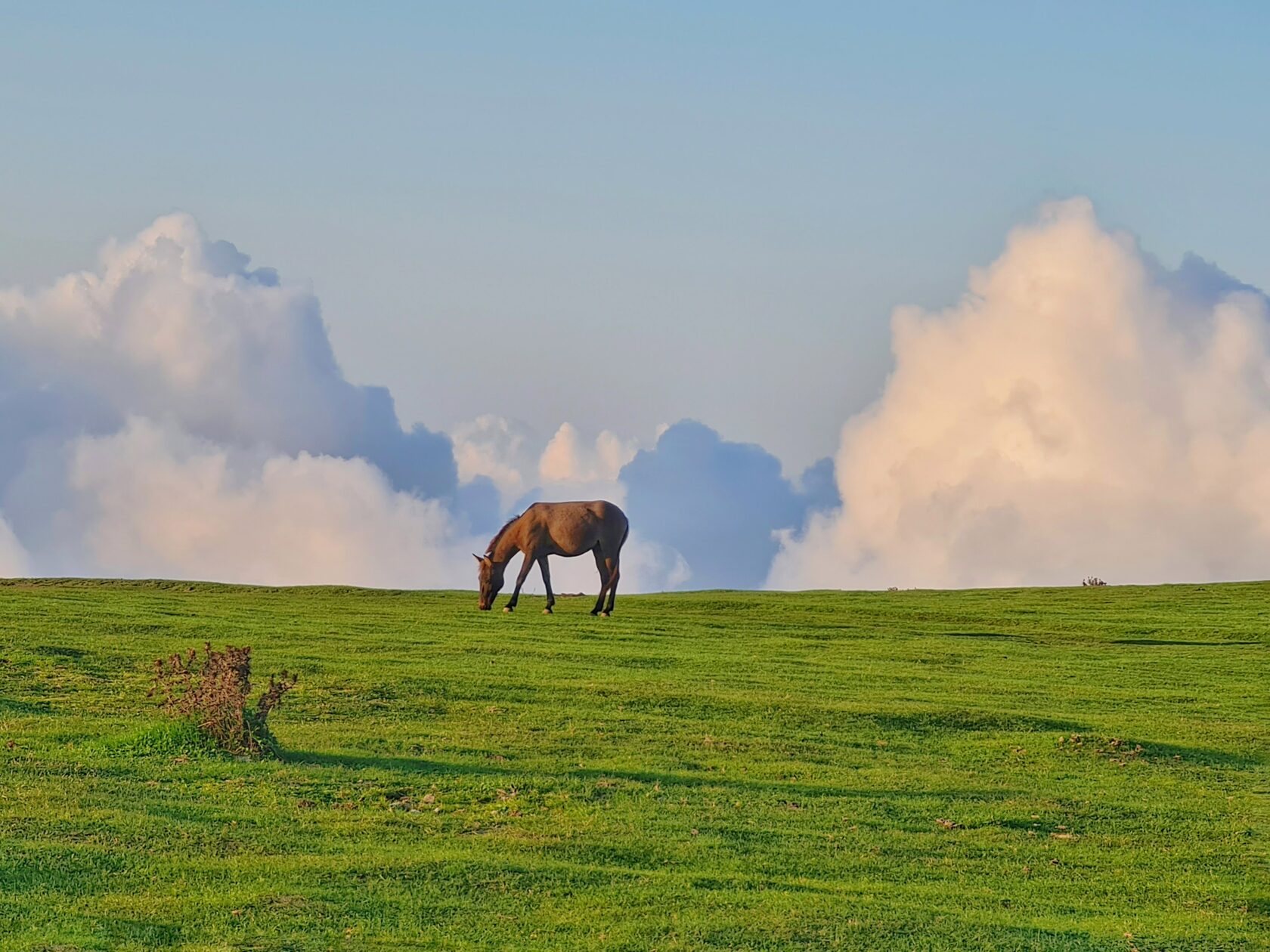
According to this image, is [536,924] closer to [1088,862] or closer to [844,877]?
[844,877]

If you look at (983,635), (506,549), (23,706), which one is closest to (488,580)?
(506,549)

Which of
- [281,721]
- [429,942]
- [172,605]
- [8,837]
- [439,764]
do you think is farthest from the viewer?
[172,605]

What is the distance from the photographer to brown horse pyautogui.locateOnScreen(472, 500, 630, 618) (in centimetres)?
4334

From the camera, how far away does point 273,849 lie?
14664 millimetres

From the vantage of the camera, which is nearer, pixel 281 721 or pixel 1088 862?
pixel 1088 862

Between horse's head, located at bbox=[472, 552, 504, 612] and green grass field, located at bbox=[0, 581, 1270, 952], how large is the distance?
26.5 ft

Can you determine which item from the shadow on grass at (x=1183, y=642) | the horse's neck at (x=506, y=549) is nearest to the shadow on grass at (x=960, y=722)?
the shadow on grass at (x=1183, y=642)

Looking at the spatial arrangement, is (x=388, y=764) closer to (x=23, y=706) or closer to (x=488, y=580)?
(x=23, y=706)

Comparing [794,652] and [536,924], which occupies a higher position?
[794,652]

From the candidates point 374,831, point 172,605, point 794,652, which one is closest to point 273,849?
point 374,831

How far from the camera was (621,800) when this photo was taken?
17.9 metres

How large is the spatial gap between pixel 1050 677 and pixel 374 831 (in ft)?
71.1

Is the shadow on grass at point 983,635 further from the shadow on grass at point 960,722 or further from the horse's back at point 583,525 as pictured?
the shadow on grass at point 960,722

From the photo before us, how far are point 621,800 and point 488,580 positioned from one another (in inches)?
1048
